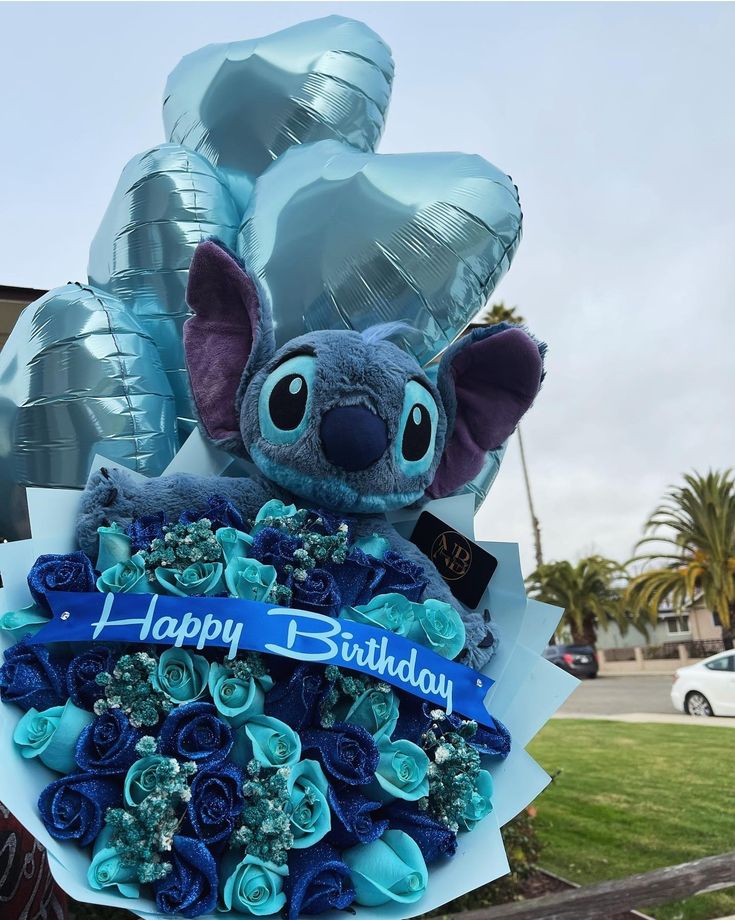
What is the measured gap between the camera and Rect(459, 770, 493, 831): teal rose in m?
1.38

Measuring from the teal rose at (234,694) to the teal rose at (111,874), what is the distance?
0.82 ft

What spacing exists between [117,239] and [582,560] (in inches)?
945

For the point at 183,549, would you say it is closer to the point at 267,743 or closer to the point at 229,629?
the point at 229,629

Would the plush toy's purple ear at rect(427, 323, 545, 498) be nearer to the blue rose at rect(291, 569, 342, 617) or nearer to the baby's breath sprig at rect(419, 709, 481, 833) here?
the blue rose at rect(291, 569, 342, 617)

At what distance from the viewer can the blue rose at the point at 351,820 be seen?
47.7 inches

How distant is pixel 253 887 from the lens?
3.68 ft

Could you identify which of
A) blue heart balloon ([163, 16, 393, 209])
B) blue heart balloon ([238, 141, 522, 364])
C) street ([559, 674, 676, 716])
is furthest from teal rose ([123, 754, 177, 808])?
street ([559, 674, 676, 716])

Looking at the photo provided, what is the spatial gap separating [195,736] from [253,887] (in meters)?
0.24

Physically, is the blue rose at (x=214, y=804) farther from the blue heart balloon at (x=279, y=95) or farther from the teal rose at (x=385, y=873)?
the blue heart balloon at (x=279, y=95)

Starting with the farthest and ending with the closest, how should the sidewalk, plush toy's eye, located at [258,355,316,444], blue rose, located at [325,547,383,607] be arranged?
the sidewalk, plush toy's eye, located at [258,355,316,444], blue rose, located at [325,547,383,607]

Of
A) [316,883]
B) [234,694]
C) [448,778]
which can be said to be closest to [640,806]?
[448,778]

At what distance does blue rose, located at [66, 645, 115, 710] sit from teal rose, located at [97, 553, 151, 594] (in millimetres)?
106

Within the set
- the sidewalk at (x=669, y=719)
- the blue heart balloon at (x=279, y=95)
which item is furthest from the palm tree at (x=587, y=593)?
the blue heart balloon at (x=279, y=95)

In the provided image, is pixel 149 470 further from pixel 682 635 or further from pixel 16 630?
pixel 682 635
